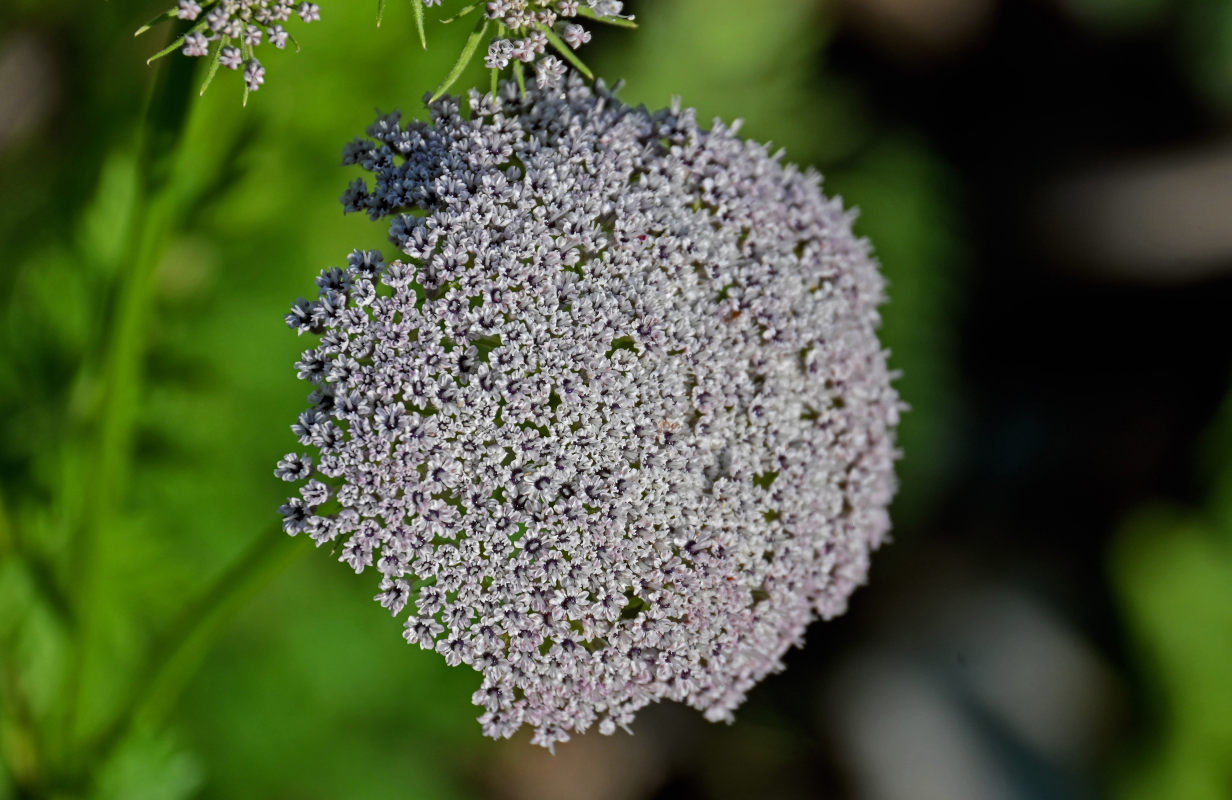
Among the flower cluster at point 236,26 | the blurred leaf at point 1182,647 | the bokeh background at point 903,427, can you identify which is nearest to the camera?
the flower cluster at point 236,26

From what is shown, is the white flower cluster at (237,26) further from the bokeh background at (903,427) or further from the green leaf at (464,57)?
the bokeh background at (903,427)

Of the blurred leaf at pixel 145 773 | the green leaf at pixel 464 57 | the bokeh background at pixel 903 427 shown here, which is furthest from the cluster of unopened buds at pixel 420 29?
the blurred leaf at pixel 145 773

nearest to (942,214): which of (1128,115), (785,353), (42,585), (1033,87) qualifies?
(1033,87)

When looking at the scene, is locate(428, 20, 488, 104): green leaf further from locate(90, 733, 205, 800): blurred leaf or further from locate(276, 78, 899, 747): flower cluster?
locate(90, 733, 205, 800): blurred leaf

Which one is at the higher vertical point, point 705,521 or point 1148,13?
point 1148,13

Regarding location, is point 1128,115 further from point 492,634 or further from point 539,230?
point 492,634

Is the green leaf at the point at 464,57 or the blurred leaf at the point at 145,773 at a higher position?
the green leaf at the point at 464,57
